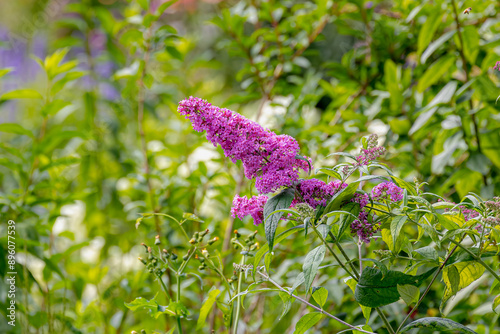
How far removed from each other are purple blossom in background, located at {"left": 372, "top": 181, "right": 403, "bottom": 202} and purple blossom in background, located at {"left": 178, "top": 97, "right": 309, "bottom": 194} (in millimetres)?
104

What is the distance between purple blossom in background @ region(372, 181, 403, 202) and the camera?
55cm

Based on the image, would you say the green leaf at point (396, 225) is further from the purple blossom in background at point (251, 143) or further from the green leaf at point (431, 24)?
the green leaf at point (431, 24)

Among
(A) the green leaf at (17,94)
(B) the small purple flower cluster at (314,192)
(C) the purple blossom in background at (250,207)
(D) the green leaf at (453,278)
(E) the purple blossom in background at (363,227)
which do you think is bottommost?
(D) the green leaf at (453,278)

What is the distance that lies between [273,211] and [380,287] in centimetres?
16

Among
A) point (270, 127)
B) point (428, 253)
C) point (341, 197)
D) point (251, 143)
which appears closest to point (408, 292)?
point (428, 253)

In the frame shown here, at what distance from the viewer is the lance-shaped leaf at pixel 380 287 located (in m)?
0.51

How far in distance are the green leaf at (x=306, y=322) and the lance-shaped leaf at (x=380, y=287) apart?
89mm

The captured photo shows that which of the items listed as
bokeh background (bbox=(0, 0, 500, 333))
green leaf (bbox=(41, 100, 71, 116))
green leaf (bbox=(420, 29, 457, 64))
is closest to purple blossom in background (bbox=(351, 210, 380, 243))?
bokeh background (bbox=(0, 0, 500, 333))

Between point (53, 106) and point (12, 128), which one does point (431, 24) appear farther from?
point (12, 128)

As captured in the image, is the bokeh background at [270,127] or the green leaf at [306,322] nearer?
the green leaf at [306,322]

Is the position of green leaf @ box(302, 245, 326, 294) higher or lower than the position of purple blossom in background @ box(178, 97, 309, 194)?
lower

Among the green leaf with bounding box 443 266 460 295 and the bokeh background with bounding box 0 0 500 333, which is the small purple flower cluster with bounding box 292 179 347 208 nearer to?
the green leaf with bounding box 443 266 460 295

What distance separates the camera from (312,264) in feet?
1.64

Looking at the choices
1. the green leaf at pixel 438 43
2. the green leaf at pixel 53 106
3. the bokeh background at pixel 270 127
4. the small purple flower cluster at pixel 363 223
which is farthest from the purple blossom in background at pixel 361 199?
the green leaf at pixel 53 106
